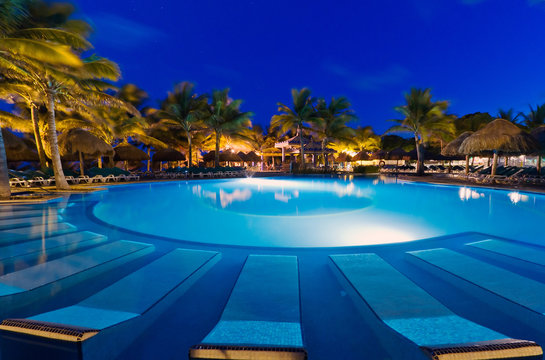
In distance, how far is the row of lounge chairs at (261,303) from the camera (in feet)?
5.69

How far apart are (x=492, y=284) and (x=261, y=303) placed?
2543 millimetres

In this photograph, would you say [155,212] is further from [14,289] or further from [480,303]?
[480,303]

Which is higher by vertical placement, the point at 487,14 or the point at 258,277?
the point at 487,14

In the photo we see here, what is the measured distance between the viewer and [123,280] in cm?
285

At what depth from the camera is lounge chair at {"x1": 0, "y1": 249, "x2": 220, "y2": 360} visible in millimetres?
1750

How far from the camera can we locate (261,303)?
2408mm

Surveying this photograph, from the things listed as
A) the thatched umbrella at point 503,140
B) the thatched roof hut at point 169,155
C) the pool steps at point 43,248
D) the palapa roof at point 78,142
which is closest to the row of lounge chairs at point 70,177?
the palapa roof at point 78,142

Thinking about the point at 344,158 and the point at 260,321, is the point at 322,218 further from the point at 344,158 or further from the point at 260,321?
the point at 344,158

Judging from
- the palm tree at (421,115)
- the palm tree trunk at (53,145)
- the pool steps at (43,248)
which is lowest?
the pool steps at (43,248)

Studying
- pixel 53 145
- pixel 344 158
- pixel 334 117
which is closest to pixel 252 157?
pixel 334 117

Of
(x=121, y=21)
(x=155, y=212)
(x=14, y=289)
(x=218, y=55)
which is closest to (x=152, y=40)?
(x=121, y=21)

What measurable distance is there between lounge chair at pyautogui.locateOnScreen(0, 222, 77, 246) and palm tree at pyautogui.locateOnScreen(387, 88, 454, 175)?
21.8 m

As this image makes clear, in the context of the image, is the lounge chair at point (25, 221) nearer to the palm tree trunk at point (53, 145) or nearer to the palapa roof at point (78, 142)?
the palm tree trunk at point (53, 145)

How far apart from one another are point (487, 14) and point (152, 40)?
294ft
